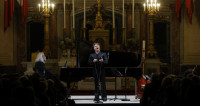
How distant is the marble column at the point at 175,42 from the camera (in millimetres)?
12484

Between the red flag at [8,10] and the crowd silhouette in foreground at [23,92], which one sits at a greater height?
the red flag at [8,10]

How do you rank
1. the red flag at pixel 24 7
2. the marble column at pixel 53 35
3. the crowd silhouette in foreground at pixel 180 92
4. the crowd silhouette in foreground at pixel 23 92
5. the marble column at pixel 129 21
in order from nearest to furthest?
the crowd silhouette in foreground at pixel 23 92, the crowd silhouette in foreground at pixel 180 92, the red flag at pixel 24 7, the marble column at pixel 129 21, the marble column at pixel 53 35

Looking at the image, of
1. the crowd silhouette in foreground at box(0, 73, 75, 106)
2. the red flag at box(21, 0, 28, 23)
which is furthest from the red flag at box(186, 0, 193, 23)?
the crowd silhouette in foreground at box(0, 73, 75, 106)

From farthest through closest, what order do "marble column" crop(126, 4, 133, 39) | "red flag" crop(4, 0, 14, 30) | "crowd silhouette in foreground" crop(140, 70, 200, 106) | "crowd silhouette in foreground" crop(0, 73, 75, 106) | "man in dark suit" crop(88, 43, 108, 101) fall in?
"marble column" crop(126, 4, 133, 39)
"red flag" crop(4, 0, 14, 30)
"man in dark suit" crop(88, 43, 108, 101)
"crowd silhouette in foreground" crop(140, 70, 200, 106)
"crowd silhouette in foreground" crop(0, 73, 75, 106)

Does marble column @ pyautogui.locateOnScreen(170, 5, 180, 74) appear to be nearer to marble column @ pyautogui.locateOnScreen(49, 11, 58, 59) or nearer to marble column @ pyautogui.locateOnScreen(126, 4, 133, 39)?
marble column @ pyautogui.locateOnScreen(126, 4, 133, 39)

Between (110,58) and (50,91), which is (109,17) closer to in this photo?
(110,58)

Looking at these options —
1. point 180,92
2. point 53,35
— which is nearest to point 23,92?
point 180,92

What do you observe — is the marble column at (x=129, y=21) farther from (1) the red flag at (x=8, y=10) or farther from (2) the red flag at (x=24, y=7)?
(1) the red flag at (x=8, y=10)

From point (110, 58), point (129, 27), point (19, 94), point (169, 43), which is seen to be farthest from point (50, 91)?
point (169, 43)

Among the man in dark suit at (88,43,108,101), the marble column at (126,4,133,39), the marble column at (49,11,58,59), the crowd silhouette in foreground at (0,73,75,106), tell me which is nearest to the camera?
the crowd silhouette in foreground at (0,73,75,106)

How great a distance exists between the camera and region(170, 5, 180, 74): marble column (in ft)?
41.0

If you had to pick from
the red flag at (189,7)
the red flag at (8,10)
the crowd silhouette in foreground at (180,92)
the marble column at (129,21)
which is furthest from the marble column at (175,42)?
the crowd silhouette in foreground at (180,92)

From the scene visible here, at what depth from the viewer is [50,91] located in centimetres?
364

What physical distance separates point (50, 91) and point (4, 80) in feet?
2.37
